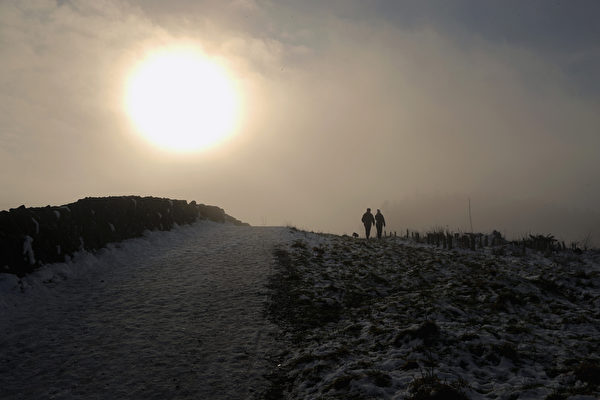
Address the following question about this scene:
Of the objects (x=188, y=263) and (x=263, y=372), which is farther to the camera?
(x=188, y=263)

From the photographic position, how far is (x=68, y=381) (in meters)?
6.64

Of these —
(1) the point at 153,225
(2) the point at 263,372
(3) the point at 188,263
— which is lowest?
(2) the point at 263,372

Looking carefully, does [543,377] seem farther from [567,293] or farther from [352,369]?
[567,293]

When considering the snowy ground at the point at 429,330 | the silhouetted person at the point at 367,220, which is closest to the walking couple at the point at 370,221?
the silhouetted person at the point at 367,220


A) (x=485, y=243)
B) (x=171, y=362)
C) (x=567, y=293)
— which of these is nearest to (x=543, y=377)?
(x=171, y=362)

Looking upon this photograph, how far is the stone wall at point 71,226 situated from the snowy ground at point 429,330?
22.6ft

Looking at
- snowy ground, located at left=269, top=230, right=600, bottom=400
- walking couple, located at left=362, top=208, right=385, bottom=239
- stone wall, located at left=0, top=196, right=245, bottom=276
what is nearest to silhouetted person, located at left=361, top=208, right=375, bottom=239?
walking couple, located at left=362, top=208, right=385, bottom=239

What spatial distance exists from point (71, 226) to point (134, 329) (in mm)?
6263

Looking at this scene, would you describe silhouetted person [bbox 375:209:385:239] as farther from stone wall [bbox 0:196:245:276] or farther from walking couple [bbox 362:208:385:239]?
stone wall [bbox 0:196:245:276]

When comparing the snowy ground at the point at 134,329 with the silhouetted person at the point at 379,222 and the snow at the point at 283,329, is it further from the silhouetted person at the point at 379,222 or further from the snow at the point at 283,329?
the silhouetted person at the point at 379,222

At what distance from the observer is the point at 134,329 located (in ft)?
28.5

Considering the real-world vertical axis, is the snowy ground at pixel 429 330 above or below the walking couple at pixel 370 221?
below

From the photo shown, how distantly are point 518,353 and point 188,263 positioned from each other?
1097 cm

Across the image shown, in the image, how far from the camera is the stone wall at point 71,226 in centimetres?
1055
